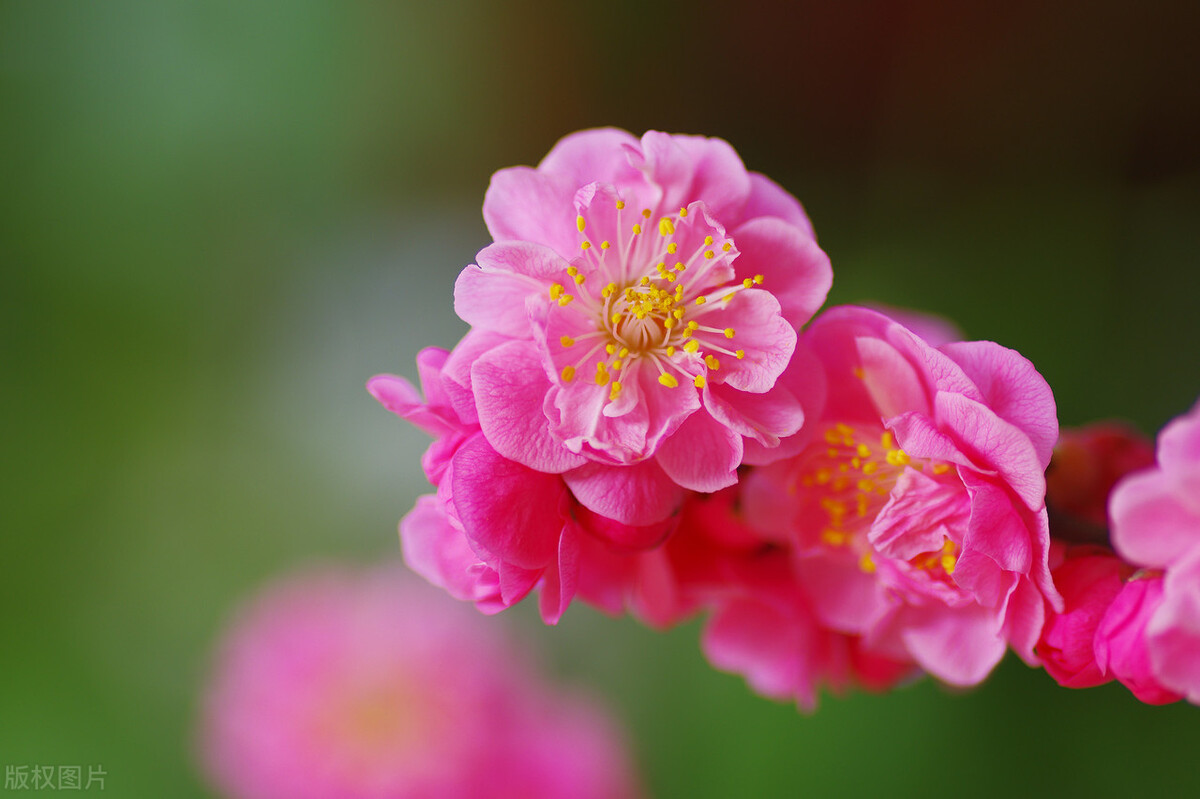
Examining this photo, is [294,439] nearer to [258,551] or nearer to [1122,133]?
[258,551]

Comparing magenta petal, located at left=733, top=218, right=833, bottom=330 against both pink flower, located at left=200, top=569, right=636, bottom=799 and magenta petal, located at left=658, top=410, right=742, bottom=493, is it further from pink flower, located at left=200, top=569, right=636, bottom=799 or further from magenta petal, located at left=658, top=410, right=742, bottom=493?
pink flower, located at left=200, top=569, right=636, bottom=799

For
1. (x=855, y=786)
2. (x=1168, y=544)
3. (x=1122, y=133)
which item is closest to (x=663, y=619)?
(x=1168, y=544)

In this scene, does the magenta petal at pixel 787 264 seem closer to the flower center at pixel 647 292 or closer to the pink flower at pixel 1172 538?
the flower center at pixel 647 292

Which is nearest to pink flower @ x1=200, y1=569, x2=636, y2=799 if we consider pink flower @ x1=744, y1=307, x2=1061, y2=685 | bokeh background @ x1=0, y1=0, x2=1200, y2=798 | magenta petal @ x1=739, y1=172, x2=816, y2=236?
bokeh background @ x1=0, y1=0, x2=1200, y2=798

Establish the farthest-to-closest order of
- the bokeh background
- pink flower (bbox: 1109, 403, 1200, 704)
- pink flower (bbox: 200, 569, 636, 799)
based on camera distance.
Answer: the bokeh background < pink flower (bbox: 200, 569, 636, 799) < pink flower (bbox: 1109, 403, 1200, 704)

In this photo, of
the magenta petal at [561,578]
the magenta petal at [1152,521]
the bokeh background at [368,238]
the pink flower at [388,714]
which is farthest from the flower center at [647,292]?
the bokeh background at [368,238]
